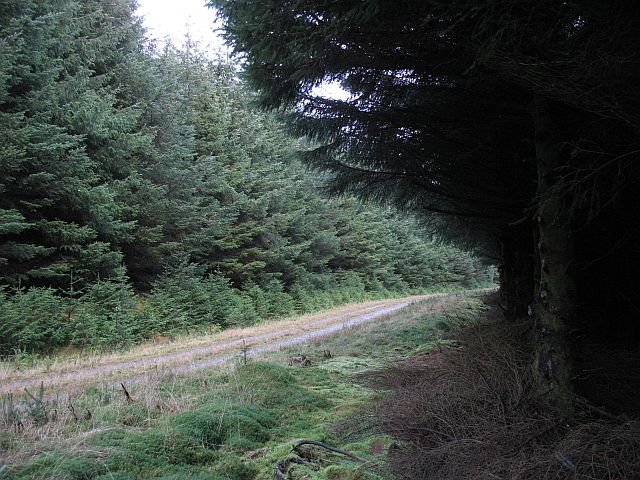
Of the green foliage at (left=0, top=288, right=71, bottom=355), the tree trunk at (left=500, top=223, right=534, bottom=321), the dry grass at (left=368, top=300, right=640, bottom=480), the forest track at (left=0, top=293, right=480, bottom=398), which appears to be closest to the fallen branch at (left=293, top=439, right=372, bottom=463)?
the dry grass at (left=368, top=300, right=640, bottom=480)

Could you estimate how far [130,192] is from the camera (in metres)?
14.8

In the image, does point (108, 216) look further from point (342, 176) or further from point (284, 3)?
point (284, 3)

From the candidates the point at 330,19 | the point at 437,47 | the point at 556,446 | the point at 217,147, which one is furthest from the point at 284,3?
the point at 217,147

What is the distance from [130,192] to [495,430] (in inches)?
555

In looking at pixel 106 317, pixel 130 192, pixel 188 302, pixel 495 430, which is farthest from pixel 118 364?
pixel 495 430

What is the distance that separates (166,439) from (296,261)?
24.0 metres

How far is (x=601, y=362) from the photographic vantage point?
472 cm

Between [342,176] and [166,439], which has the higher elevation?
[342,176]

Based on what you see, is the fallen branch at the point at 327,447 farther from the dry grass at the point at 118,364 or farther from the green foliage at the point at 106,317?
the green foliage at the point at 106,317

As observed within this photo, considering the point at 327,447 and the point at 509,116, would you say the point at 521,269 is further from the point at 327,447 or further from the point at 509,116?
the point at 327,447

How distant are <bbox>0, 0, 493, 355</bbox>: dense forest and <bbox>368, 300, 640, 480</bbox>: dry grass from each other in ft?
14.5

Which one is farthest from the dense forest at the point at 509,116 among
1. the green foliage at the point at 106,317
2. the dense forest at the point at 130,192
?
the green foliage at the point at 106,317

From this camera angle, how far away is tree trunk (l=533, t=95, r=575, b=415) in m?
3.85

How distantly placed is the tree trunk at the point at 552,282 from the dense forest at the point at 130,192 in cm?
383
